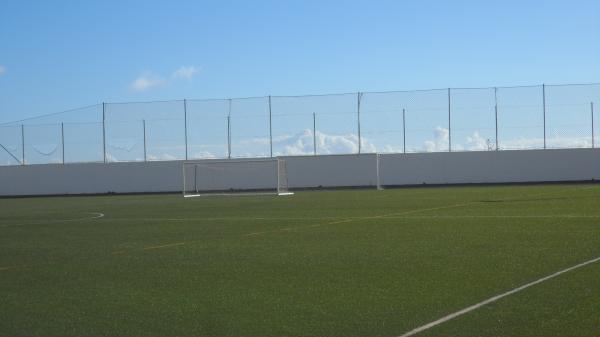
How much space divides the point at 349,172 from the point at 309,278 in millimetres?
29516

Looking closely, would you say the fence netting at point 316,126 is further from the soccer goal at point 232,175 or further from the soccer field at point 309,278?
the soccer field at point 309,278

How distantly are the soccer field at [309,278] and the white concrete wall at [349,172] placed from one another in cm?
2104

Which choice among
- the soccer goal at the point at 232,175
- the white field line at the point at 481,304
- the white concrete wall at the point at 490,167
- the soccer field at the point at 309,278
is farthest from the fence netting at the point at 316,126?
the white field line at the point at 481,304

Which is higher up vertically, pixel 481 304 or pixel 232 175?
pixel 232 175

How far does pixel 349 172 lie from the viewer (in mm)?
37219

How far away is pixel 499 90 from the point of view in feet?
122

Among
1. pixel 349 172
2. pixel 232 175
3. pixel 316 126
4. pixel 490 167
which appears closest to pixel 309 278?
pixel 490 167

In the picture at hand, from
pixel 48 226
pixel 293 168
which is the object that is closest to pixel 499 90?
pixel 293 168

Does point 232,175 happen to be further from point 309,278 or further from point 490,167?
point 309,278

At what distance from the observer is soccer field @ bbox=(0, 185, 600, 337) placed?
5695mm

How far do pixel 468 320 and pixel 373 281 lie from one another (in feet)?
6.24

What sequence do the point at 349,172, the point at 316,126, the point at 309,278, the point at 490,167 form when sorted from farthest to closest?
the point at 316,126 → the point at 349,172 → the point at 490,167 → the point at 309,278

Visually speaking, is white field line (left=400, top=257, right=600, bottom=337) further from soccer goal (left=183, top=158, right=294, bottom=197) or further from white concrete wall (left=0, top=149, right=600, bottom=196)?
soccer goal (left=183, top=158, right=294, bottom=197)

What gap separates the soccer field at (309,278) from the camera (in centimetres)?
570
